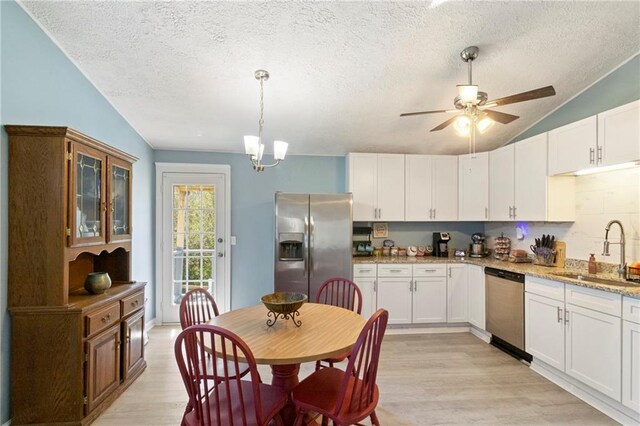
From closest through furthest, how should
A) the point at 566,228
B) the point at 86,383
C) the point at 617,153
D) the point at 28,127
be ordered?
the point at 28,127
the point at 86,383
the point at 617,153
the point at 566,228

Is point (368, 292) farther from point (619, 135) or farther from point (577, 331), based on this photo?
point (619, 135)

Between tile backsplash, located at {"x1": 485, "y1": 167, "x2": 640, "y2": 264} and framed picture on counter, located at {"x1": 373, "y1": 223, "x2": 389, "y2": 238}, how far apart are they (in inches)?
74.9

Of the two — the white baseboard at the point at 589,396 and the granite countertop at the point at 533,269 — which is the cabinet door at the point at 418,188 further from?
the white baseboard at the point at 589,396

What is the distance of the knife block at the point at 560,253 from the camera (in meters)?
3.31

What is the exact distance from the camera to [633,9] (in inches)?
91.0

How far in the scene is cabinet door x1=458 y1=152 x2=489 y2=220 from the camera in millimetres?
4039

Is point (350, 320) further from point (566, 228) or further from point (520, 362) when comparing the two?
point (566, 228)

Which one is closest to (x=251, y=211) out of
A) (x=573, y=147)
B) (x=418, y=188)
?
(x=418, y=188)

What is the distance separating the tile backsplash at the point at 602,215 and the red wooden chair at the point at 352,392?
2607mm

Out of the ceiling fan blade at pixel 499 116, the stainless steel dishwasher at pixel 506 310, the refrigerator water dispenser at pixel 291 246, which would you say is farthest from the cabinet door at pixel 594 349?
the refrigerator water dispenser at pixel 291 246

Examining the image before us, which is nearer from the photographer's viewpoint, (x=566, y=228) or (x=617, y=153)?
(x=617, y=153)

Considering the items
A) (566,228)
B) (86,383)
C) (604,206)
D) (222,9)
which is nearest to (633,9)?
(604,206)

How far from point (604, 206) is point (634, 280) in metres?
0.78

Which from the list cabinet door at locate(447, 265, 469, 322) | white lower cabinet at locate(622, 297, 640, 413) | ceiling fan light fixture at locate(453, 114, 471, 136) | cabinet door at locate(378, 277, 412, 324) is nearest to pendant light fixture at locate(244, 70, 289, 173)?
ceiling fan light fixture at locate(453, 114, 471, 136)
